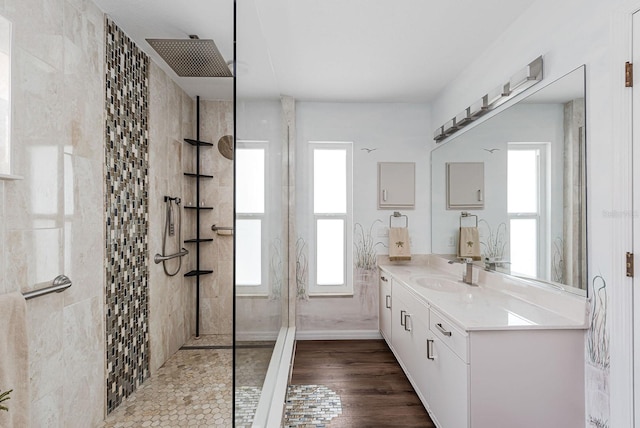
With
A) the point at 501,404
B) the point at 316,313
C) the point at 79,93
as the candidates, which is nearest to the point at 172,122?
the point at 79,93

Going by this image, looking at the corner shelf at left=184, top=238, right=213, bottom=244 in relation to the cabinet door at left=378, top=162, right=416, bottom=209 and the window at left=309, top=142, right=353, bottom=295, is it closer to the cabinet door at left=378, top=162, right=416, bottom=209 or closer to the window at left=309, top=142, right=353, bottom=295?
the window at left=309, top=142, right=353, bottom=295

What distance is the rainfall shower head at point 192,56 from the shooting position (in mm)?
2256

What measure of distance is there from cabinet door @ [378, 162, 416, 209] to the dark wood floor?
143 centimetres

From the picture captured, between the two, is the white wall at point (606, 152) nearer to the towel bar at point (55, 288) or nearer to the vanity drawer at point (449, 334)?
the vanity drawer at point (449, 334)

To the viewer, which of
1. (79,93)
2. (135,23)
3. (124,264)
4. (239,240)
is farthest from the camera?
(124,264)

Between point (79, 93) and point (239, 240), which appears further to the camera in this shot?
point (79, 93)

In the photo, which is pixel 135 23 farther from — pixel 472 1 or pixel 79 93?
pixel 472 1

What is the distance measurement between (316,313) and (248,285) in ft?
6.67

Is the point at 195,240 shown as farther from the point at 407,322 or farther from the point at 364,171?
the point at 407,322

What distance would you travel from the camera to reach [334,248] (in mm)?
3498

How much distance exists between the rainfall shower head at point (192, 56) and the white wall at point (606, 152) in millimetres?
2054

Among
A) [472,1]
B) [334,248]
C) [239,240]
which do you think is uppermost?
[472,1]

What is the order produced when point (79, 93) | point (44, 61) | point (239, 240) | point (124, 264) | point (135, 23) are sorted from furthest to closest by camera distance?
point (124, 264)
point (135, 23)
point (79, 93)
point (44, 61)
point (239, 240)

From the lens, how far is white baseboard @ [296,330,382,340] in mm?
3404
